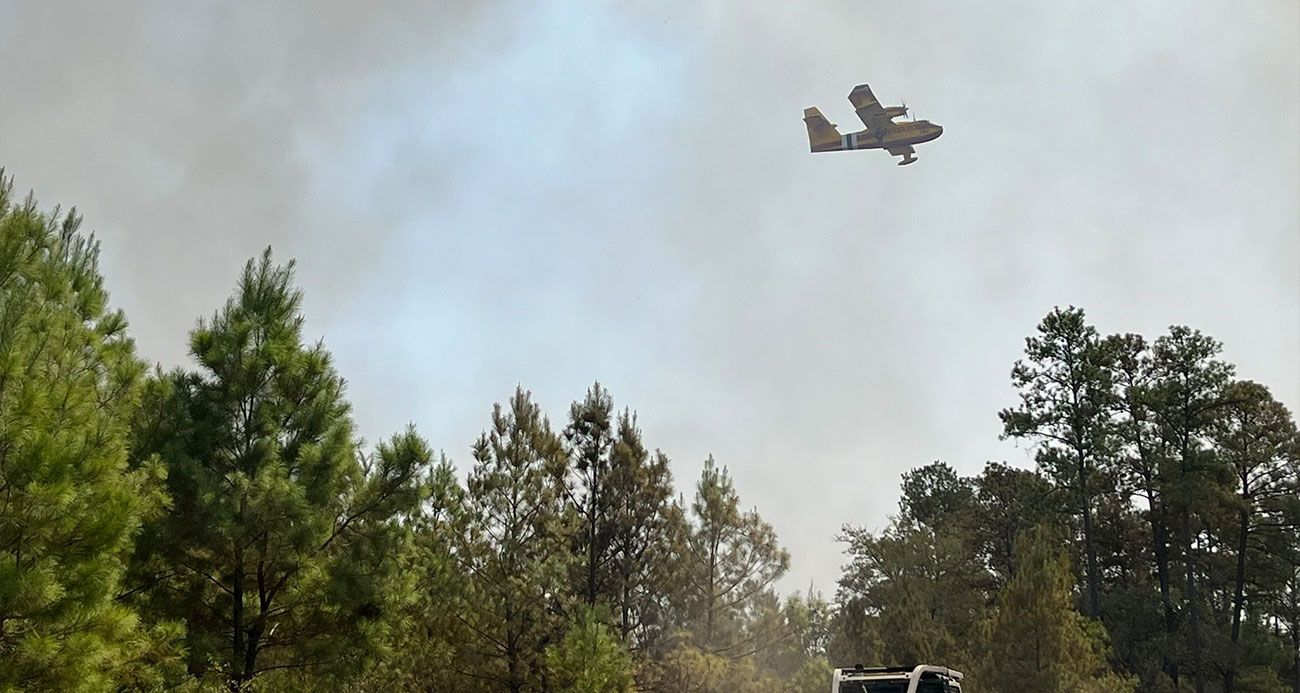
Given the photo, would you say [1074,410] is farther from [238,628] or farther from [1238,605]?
[238,628]

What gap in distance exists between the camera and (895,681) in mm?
17781

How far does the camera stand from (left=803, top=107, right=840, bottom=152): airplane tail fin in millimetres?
44688

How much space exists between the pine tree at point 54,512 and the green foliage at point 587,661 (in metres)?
11.0

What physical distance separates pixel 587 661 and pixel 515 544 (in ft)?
10.7

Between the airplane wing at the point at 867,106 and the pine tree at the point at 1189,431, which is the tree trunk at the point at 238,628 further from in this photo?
the pine tree at the point at 1189,431

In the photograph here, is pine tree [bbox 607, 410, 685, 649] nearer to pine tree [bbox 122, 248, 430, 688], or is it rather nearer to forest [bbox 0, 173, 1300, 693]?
forest [bbox 0, 173, 1300, 693]

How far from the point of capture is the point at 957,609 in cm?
3791

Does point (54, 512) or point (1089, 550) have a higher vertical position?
point (1089, 550)

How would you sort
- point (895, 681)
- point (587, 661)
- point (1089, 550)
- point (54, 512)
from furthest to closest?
point (1089, 550)
point (587, 661)
point (895, 681)
point (54, 512)

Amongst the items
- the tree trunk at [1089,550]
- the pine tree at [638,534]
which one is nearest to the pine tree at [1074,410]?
the tree trunk at [1089,550]

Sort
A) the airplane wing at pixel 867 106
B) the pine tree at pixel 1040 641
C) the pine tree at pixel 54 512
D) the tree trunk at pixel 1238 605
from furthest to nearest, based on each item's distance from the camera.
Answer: the tree trunk at pixel 1238 605, the airplane wing at pixel 867 106, the pine tree at pixel 1040 641, the pine tree at pixel 54 512

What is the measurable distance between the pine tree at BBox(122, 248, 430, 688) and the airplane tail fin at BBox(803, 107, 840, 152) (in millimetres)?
32567

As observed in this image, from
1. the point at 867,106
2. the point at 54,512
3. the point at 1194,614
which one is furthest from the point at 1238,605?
the point at 54,512

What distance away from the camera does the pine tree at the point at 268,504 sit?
14305 mm
